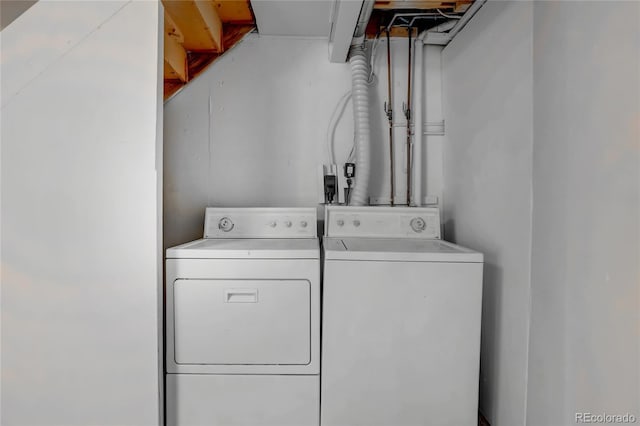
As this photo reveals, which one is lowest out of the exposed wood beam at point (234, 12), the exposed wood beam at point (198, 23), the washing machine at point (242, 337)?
the washing machine at point (242, 337)

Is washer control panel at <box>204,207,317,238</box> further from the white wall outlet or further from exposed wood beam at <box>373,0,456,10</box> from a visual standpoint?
exposed wood beam at <box>373,0,456,10</box>

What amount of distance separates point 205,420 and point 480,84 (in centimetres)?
194

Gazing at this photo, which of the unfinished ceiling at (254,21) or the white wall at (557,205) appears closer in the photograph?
the white wall at (557,205)

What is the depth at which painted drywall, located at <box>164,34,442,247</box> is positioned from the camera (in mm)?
2242

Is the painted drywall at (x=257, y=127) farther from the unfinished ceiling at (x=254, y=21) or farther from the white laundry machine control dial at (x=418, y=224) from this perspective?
the white laundry machine control dial at (x=418, y=224)

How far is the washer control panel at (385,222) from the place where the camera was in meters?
2.02

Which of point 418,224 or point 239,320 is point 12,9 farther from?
point 418,224

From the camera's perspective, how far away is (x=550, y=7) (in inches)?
48.4

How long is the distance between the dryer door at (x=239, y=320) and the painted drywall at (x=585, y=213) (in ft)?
2.86

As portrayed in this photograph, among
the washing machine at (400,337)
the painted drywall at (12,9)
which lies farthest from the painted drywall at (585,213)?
the painted drywall at (12,9)

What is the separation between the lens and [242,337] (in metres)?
1.47

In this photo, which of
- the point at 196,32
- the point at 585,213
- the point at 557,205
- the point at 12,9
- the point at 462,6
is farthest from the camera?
the point at 196,32

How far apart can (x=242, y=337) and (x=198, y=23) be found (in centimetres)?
156

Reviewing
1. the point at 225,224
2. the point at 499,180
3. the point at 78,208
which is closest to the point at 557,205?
the point at 499,180
